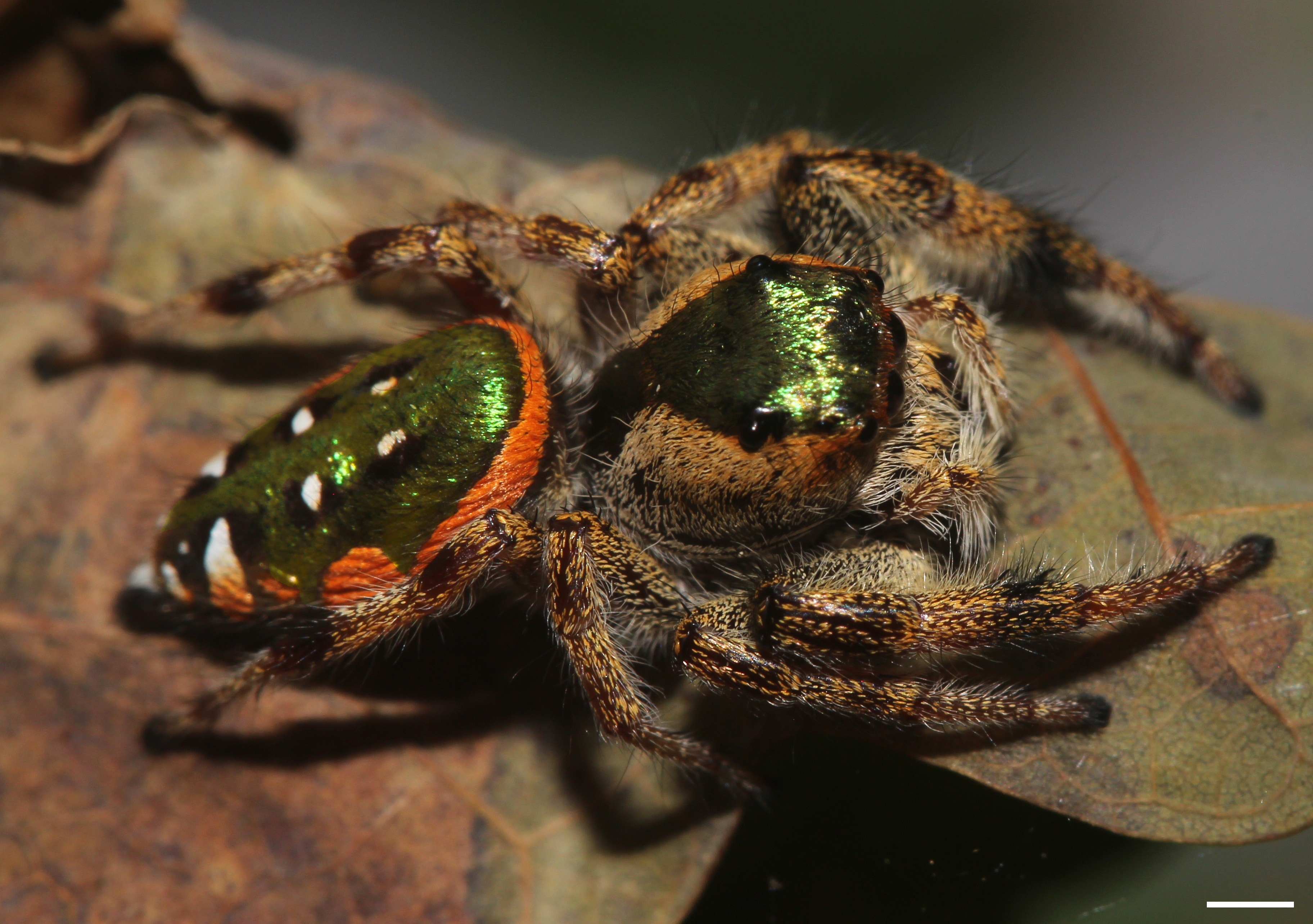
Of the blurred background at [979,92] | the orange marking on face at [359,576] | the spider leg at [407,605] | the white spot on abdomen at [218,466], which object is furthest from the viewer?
the blurred background at [979,92]

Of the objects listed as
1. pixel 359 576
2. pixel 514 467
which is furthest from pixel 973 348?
pixel 359 576

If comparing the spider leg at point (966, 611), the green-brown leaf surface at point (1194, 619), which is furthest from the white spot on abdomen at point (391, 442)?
the green-brown leaf surface at point (1194, 619)

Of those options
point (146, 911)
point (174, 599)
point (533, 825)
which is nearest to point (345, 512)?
point (174, 599)

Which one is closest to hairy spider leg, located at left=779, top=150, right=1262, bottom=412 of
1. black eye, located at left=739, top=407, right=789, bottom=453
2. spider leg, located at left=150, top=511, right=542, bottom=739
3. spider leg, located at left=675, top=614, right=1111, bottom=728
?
black eye, located at left=739, top=407, right=789, bottom=453

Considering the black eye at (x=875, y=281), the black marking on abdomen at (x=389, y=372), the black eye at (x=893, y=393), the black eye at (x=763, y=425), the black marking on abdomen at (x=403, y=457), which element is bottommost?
the black marking on abdomen at (x=403, y=457)

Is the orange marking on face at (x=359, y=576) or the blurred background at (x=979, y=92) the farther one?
the blurred background at (x=979, y=92)

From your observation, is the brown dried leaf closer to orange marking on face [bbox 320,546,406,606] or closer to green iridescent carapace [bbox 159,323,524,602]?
orange marking on face [bbox 320,546,406,606]

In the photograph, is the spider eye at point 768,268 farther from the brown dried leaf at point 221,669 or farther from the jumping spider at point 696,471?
the brown dried leaf at point 221,669
